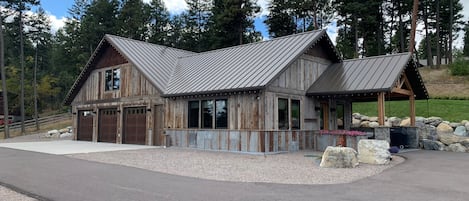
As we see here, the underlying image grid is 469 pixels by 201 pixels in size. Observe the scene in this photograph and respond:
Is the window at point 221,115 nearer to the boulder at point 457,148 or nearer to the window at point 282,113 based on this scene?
the window at point 282,113

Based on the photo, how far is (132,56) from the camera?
20.7 m

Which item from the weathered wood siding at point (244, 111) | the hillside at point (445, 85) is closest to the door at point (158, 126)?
the weathered wood siding at point (244, 111)

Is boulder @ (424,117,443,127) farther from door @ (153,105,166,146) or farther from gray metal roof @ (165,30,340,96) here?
door @ (153,105,166,146)

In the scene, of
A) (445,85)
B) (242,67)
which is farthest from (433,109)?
(242,67)

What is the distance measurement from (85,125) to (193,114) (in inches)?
422

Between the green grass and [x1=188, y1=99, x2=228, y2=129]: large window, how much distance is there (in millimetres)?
14248

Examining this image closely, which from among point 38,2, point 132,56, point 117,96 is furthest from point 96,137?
point 38,2

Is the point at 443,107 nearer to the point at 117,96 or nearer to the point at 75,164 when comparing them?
the point at 117,96

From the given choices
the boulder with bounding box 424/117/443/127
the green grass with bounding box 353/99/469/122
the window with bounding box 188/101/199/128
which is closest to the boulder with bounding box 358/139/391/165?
the window with bounding box 188/101/199/128

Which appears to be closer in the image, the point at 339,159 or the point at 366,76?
the point at 339,159

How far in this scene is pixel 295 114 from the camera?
16.1 metres

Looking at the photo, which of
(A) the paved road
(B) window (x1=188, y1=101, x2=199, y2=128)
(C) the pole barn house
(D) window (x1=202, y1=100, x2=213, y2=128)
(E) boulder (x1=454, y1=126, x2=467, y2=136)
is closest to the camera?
(A) the paved road

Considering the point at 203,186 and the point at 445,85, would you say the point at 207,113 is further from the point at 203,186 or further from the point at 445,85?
the point at 445,85

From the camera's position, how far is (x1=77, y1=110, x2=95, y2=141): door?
23.9 meters
